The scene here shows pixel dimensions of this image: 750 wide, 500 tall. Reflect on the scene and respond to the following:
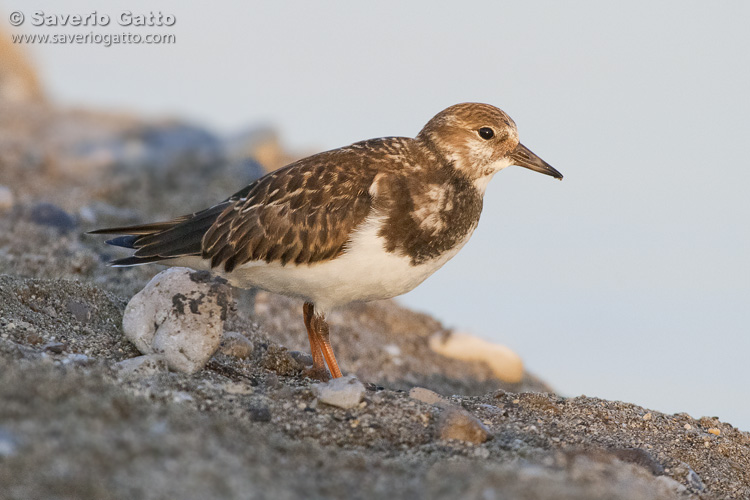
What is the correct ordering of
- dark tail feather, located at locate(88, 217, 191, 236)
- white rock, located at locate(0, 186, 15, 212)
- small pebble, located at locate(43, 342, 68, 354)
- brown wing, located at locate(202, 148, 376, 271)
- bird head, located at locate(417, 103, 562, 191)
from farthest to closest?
white rock, located at locate(0, 186, 15, 212), dark tail feather, located at locate(88, 217, 191, 236), bird head, located at locate(417, 103, 562, 191), brown wing, located at locate(202, 148, 376, 271), small pebble, located at locate(43, 342, 68, 354)

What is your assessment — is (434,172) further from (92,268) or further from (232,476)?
(92,268)

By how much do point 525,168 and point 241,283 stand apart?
7.42 ft

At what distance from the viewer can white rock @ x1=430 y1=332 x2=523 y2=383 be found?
8.49 meters

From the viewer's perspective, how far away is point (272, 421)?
4.60 m

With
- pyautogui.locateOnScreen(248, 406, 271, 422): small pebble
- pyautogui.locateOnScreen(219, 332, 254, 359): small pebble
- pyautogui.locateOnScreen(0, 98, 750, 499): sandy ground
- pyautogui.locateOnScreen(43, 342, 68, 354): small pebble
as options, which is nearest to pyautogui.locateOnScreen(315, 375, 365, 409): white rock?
pyautogui.locateOnScreen(0, 98, 750, 499): sandy ground

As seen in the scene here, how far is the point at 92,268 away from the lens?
771 centimetres

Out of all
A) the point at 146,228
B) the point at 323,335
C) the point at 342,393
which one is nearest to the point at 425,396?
the point at 342,393

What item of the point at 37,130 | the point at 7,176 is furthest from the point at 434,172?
the point at 37,130

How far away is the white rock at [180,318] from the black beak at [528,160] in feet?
7.48

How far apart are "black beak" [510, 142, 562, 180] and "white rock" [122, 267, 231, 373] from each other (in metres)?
2.28

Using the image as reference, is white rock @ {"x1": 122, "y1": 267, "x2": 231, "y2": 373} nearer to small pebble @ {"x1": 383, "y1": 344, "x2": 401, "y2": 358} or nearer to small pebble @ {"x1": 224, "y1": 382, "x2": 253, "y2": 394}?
small pebble @ {"x1": 224, "y1": 382, "x2": 253, "y2": 394}

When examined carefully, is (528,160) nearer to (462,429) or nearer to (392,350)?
(462,429)

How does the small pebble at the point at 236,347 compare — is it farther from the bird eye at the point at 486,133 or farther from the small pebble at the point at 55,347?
the bird eye at the point at 486,133

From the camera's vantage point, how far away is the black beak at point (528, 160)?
6.06 m
